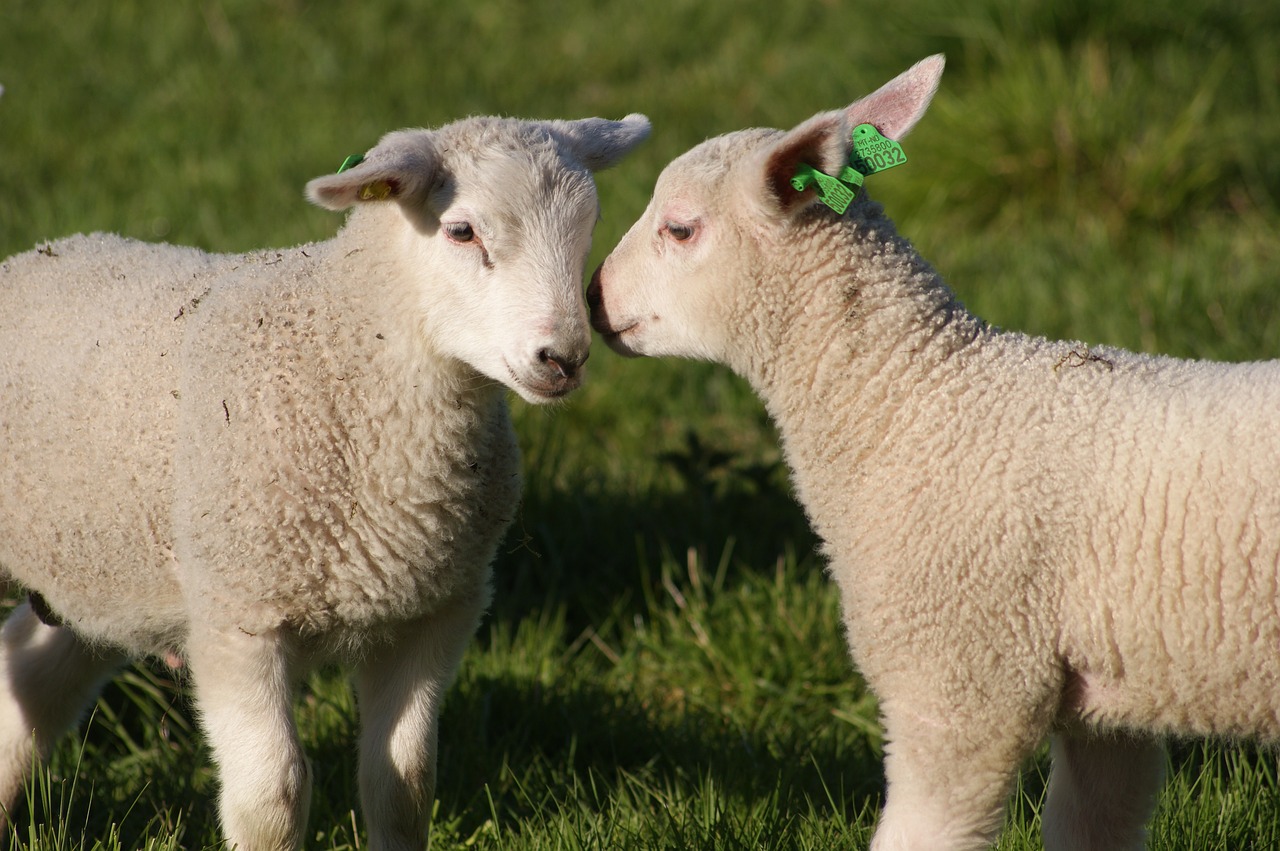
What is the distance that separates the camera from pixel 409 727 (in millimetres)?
2906

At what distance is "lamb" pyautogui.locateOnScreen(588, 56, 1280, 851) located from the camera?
2.42 metres

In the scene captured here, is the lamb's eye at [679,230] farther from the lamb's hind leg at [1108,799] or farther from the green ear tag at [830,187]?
the lamb's hind leg at [1108,799]

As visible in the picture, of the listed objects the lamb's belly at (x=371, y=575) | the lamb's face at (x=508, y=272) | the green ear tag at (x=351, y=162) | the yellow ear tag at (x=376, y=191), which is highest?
the green ear tag at (x=351, y=162)

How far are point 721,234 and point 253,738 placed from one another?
130 centimetres

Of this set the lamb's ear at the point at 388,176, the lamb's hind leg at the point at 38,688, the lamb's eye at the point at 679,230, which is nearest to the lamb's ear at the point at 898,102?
the lamb's eye at the point at 679,230

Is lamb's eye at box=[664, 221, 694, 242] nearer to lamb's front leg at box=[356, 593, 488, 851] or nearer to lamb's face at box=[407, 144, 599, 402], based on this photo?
lamb's face at box=[407, 144, 599, 402]

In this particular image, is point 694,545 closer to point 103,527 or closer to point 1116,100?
point 103,527

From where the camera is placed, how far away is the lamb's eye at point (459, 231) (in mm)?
2729

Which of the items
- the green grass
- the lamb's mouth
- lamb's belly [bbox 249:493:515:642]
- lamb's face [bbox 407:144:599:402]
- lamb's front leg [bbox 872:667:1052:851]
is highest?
lamb's face [bbox 407:144:599:402]

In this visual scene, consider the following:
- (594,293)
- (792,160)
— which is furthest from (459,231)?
(792,160)

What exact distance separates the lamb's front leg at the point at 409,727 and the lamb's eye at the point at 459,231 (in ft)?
2.44

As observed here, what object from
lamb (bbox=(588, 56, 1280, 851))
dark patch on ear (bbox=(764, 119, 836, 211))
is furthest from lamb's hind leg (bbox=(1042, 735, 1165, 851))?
dark patch on ear (bbox=(764, 119, 836, 211))

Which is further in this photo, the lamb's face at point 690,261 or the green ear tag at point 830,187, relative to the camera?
the lamb's face at point 690,261

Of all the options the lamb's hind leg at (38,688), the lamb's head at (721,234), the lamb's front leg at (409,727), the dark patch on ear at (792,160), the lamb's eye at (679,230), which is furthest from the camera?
the lamb's hind leg at (38,688)
